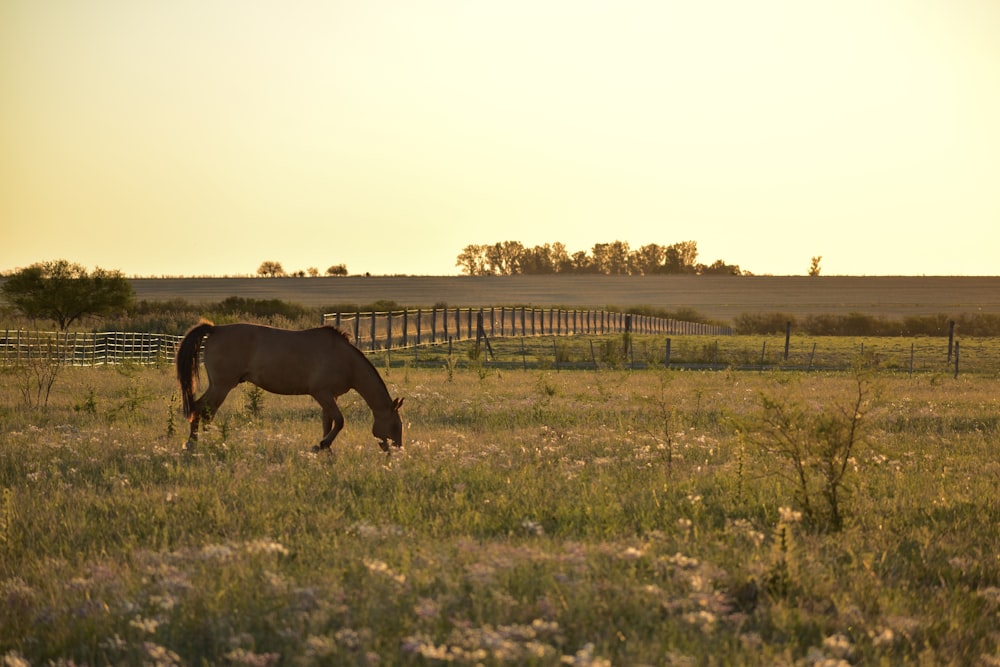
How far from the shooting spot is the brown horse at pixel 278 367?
1355 centimetres

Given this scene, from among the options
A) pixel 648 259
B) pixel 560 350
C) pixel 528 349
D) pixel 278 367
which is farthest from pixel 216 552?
pixel 648 259

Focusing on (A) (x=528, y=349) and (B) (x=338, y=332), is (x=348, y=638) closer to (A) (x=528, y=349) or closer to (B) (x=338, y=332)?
(B) (x=338, y=332)

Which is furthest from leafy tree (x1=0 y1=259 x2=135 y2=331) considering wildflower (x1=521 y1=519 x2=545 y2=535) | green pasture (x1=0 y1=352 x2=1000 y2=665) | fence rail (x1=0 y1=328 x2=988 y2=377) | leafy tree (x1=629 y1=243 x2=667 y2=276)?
leafy tree (x1=629 y1=243 x2=667 y2=276)

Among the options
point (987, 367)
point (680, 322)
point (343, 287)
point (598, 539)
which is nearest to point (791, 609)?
point (598, 539)

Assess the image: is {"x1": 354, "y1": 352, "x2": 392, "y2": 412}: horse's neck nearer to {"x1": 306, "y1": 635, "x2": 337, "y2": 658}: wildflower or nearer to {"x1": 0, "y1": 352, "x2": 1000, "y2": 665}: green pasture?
{"x1": 0, "y1": 352, "x2": 1000, "y2": 665}: green pasture

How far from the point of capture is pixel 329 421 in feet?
43.9

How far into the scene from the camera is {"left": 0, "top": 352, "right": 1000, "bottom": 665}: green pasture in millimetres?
5852

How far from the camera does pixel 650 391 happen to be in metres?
24.9

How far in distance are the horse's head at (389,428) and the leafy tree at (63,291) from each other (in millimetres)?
57942

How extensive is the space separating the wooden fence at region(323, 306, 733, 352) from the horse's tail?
19.8m

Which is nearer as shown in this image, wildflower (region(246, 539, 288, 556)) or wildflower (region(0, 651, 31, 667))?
wildflower (region(0, 651, 31, 667))

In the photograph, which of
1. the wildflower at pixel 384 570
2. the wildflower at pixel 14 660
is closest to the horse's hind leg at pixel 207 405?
the wildflower at pixel 384 570

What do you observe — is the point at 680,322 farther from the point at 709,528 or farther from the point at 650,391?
the point at 709,528

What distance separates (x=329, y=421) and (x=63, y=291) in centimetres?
5923
